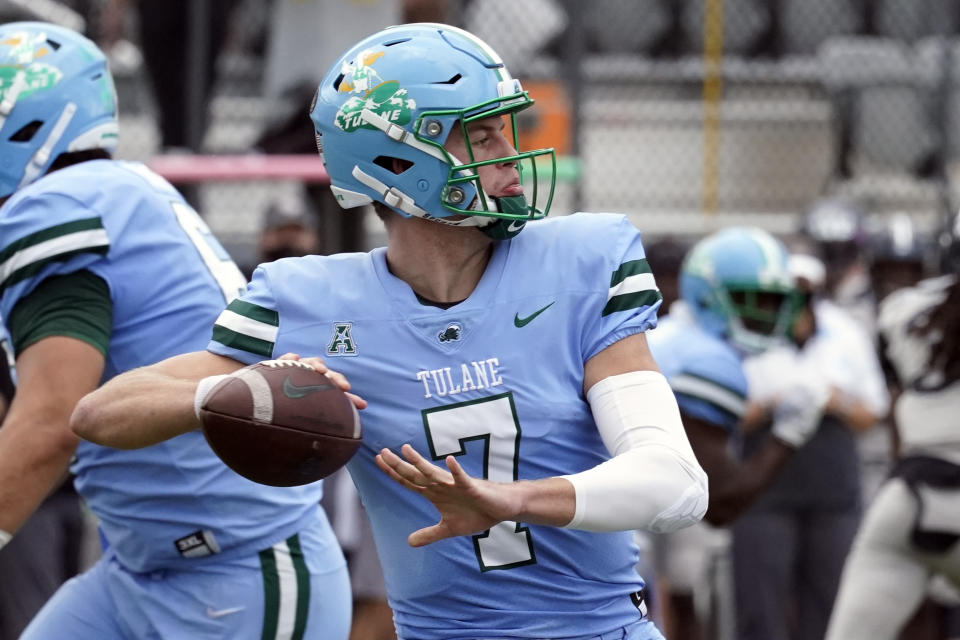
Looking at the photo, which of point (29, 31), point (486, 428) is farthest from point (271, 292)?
point (29, 31)

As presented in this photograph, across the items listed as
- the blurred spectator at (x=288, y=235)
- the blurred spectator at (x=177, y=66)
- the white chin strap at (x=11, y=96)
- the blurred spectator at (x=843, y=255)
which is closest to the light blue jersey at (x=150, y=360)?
the white chin strap at (x=11, y=96)

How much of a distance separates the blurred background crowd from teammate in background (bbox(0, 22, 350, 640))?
221 centimetres

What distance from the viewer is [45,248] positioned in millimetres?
3355

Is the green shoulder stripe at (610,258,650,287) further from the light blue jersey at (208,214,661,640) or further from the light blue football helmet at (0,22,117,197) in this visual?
the light blue football helmet at (0,22,117,197)

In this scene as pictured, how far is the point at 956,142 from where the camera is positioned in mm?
11055

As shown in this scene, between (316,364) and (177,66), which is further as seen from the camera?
(177,66)

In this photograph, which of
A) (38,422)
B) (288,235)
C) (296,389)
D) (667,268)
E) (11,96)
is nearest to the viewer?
(296,389)

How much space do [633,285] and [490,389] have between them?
332mm

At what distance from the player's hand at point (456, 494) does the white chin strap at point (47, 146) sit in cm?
162

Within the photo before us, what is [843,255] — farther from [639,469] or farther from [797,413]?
[639,469]

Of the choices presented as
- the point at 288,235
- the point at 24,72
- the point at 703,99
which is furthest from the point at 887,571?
the point at 703,99

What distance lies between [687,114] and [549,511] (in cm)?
868

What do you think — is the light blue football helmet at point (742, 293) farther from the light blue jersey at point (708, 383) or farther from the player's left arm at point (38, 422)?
the player's left arm at point (38, 422)

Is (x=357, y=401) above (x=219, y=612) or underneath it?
above
